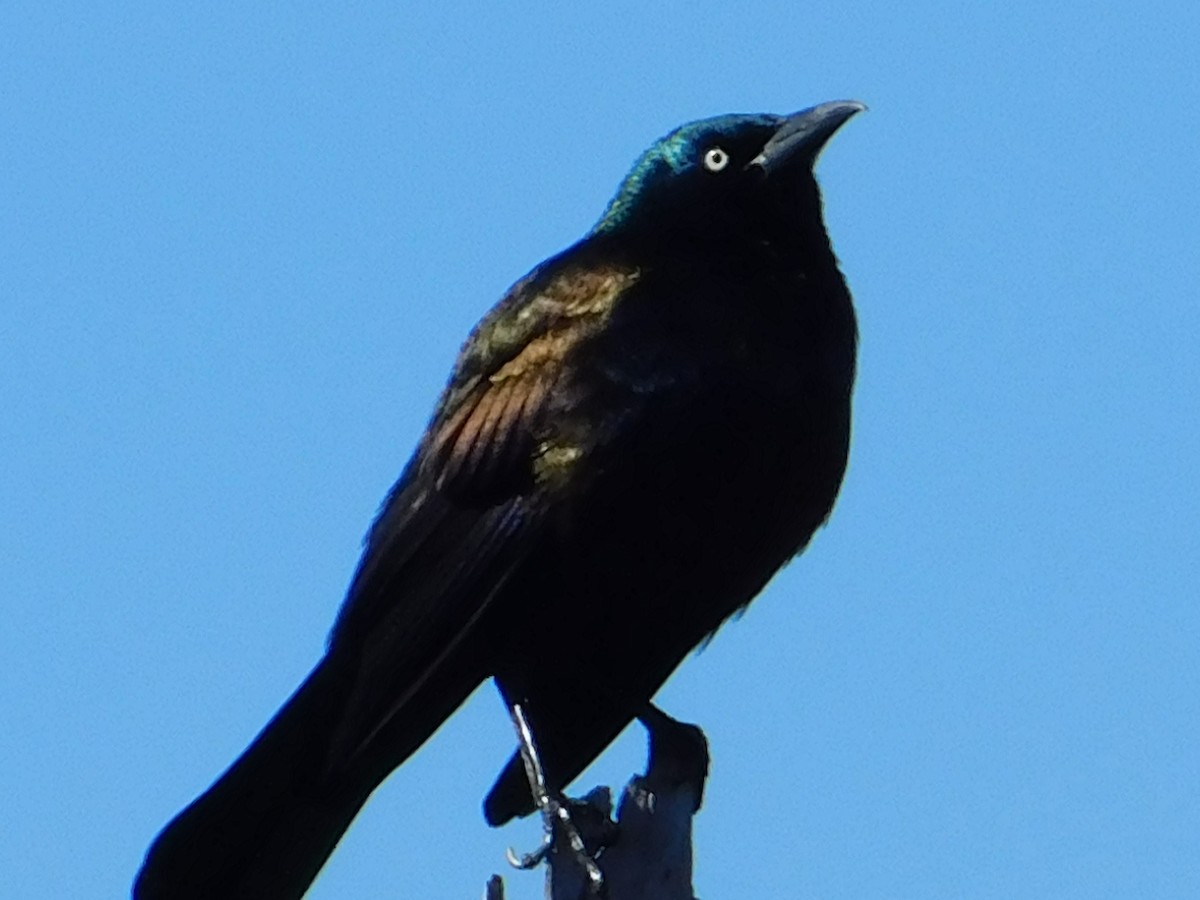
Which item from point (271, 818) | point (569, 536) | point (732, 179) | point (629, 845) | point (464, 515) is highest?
point (732, 179)

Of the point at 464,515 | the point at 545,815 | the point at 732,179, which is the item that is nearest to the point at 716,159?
the point at 732,179

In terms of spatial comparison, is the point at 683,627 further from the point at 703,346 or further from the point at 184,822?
the point at 184,822

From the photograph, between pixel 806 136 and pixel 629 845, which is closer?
pixel 629 845

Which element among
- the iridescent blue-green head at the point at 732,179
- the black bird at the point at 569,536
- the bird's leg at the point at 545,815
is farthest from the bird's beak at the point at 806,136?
the bird's leg at the point at 545,815

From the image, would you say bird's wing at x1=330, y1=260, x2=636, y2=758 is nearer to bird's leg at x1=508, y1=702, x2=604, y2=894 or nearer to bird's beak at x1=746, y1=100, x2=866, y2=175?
bird's leg at x1=508, y1=702, x2=604, y2=894

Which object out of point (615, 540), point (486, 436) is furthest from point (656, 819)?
point (486, 436)

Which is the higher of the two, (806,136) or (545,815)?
(806,136)

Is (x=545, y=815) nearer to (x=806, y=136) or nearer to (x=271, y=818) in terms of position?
(x=271, y=818)
